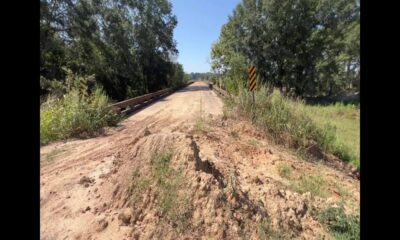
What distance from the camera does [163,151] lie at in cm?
498

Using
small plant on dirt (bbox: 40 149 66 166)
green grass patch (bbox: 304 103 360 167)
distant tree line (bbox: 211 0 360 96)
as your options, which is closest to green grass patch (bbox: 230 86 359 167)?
green grass patch (bbox: 304 103 360 167)

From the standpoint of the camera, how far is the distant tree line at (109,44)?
22547 millimetres

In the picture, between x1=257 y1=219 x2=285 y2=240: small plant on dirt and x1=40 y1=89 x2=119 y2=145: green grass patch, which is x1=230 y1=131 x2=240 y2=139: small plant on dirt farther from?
x1=257 y1=219 x2=285 y2=240: small plant on dirt

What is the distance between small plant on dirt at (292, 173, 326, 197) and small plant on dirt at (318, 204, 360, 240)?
3.14 feet

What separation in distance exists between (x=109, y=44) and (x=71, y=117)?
22.1m

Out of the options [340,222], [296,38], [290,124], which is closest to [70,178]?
[340,222]

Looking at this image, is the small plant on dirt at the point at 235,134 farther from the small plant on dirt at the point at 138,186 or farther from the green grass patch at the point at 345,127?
the small plant on dirt at the point at 138,186

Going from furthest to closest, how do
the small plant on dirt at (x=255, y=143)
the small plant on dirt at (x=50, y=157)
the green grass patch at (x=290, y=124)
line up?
the green grass patch at (x=290, y=124)
the small plant on dirt at (x=255, y=143)
the small plant on dirt at (x=50, y=157)

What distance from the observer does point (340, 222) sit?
4.57 meters

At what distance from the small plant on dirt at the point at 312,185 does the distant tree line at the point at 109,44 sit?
32.8 ft

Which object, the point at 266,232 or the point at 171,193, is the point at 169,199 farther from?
the point at 266,232

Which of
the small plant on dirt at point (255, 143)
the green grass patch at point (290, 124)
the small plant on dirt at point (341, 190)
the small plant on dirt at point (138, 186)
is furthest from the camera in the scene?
the green grass patch at point (290, 124)

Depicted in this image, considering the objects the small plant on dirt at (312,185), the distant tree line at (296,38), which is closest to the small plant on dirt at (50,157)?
the small plant on dirt at (312,185)
